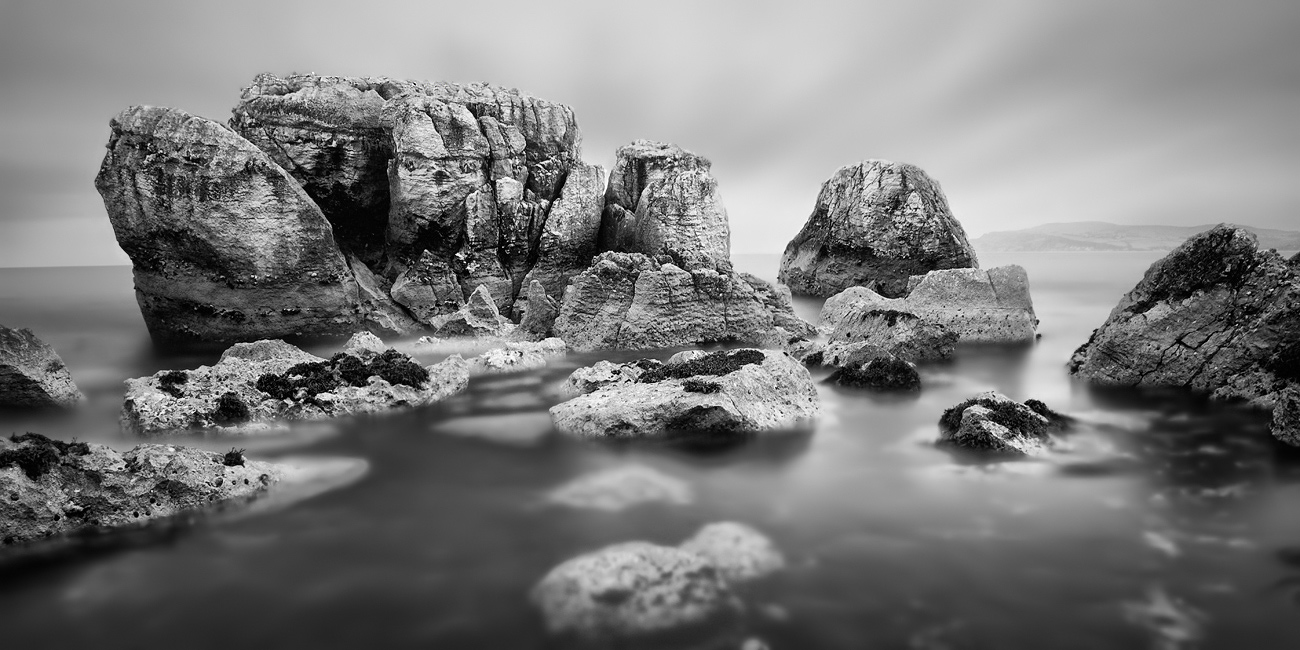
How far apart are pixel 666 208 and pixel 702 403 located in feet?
55.0

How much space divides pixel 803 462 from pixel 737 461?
4.22 feet

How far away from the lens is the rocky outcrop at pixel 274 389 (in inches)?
A: 514

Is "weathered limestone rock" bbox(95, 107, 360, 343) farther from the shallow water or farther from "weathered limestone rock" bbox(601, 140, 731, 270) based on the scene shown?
"weathered limestone rock" bbox(601, 140, 731, 270)

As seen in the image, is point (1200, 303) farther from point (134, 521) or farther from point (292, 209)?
point (292, 209)

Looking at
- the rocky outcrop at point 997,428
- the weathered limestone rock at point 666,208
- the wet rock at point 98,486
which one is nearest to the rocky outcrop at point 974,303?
the weathered limestone rock at point 666,208

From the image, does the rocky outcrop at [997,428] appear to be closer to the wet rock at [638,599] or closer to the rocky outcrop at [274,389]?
the wet rock at [638,599]

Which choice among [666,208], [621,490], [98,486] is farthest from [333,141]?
[621,490]

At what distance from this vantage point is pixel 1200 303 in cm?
1593

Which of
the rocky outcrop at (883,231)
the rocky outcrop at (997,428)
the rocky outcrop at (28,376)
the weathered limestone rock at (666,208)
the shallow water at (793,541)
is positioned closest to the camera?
the shallow water at (793,541)

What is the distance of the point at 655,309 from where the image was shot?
75.5ft

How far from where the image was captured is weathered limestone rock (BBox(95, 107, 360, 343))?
22.0 meters

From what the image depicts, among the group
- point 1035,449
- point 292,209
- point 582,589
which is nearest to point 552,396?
point 582,589

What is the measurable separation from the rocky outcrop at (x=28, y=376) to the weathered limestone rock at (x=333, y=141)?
1315 centimetres

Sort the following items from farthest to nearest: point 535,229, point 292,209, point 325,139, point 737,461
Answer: point 535,229 < point 325,139 < point 292,209 < point 737,461
